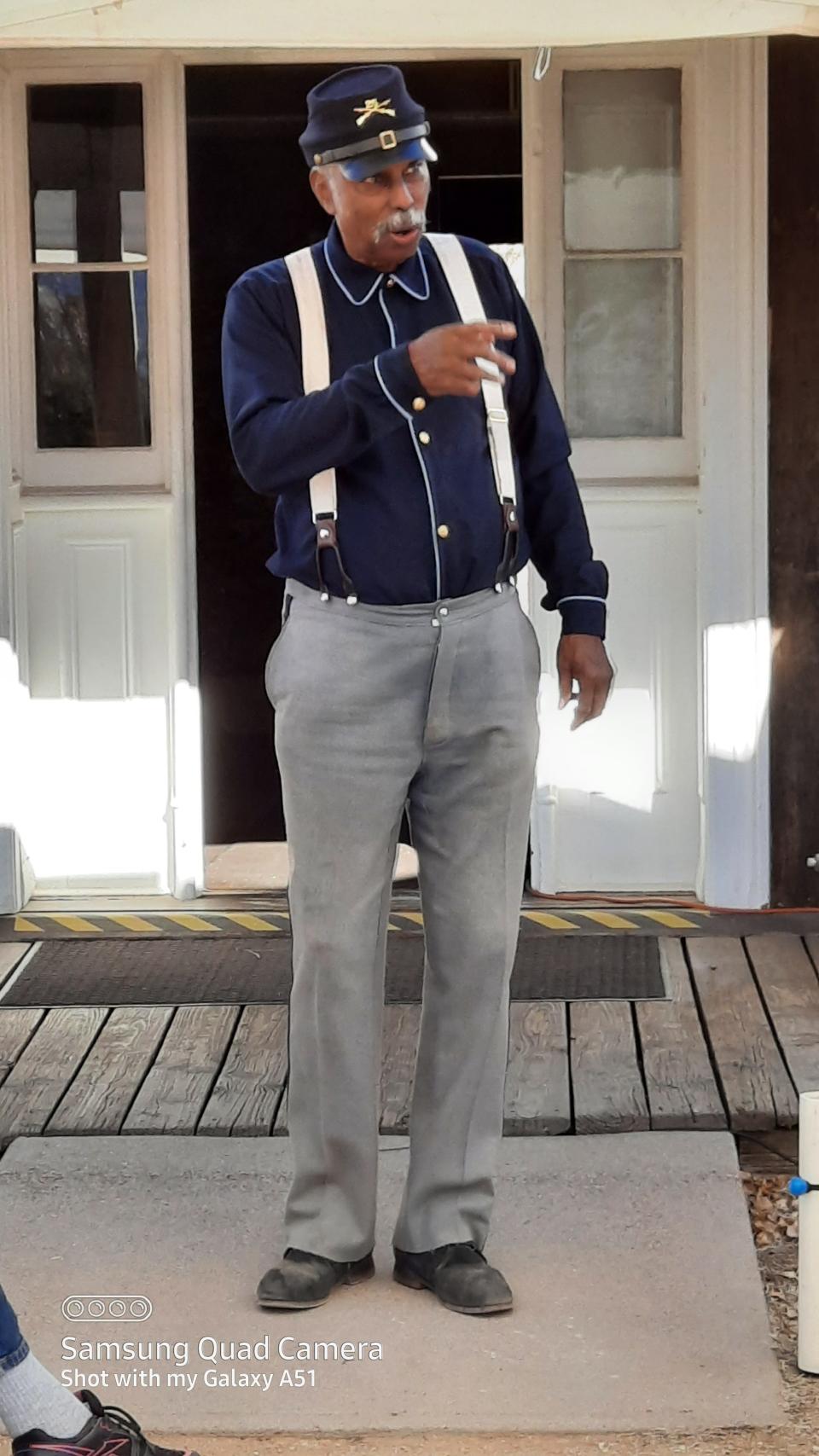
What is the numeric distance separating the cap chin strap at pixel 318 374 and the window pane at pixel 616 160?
279 centimetres

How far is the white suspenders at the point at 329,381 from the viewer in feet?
10.3

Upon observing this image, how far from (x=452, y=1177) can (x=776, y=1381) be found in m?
0.63

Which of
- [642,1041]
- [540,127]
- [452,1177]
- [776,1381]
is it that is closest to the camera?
[776,1381]

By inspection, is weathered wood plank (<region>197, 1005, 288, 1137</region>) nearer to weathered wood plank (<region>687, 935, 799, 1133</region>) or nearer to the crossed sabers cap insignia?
weathered wood plank (<region>687, 935, 799, 1133</region>)

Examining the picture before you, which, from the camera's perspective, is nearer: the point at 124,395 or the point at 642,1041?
the point at 642,1041

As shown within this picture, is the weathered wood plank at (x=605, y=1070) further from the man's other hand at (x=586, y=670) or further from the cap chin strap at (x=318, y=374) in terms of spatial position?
the cap chin strap at (x=318, y=374)

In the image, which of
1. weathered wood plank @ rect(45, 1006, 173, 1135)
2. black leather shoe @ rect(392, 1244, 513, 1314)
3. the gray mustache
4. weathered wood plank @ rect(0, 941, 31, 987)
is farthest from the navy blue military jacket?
weathered wood plank @ rect(0, 941, 31, 987)

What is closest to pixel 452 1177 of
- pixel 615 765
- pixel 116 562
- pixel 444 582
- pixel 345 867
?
pixel 345 867

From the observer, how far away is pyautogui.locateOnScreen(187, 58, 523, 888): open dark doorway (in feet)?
27.1

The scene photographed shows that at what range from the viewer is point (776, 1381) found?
9.95 feet

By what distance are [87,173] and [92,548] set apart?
1108 mm

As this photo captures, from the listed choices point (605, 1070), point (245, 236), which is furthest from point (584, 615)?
point (245, 236)

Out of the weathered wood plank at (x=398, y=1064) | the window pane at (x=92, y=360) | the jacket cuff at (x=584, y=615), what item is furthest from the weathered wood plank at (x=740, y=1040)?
the window pane at (x=92, y=360)

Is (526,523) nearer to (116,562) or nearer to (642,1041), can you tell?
(642,1041)
